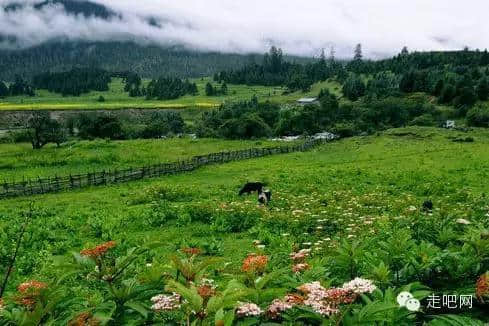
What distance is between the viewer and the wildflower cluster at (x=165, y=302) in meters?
5.06

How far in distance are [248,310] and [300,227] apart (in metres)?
15.5

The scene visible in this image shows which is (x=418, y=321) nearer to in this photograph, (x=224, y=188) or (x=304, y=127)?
(x=224, y=188)

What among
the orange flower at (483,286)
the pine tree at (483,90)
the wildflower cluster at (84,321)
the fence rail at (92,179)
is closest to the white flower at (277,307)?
the wildflower cluster at (84,321)

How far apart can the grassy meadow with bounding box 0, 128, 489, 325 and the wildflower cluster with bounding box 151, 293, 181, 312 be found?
0.19 m

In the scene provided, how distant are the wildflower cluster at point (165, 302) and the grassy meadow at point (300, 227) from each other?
0.19 m

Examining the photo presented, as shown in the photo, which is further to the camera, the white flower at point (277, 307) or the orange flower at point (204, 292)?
the white flower at point (277, 307)

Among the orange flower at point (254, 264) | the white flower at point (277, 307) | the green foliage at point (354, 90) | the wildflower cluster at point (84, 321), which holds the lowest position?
the green foliage at point (354, 90)

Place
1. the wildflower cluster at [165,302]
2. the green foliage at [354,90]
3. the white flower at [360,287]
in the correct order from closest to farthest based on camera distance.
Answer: the white flower at [360,287], the wildflower cluster at [165,302], the green foliage at [354,90]

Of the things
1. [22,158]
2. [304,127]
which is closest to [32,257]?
[22,158]

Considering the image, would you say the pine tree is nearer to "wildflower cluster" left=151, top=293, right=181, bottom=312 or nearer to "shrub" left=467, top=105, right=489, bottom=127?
"shrub" left=467, top=105, right=489, bottom=127

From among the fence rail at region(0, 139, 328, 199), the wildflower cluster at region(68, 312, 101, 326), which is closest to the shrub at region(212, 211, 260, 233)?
the wildflower cluster at region(68, 312, 101, 326)

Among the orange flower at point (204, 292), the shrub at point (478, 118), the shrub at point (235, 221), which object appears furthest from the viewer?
the shrub at point (478, 118)

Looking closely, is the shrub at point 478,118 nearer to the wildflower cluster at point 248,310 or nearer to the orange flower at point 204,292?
the wildflower cluster at point 248,310

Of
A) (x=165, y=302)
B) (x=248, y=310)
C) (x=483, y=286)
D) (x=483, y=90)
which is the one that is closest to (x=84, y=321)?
(x=165, y=302)
